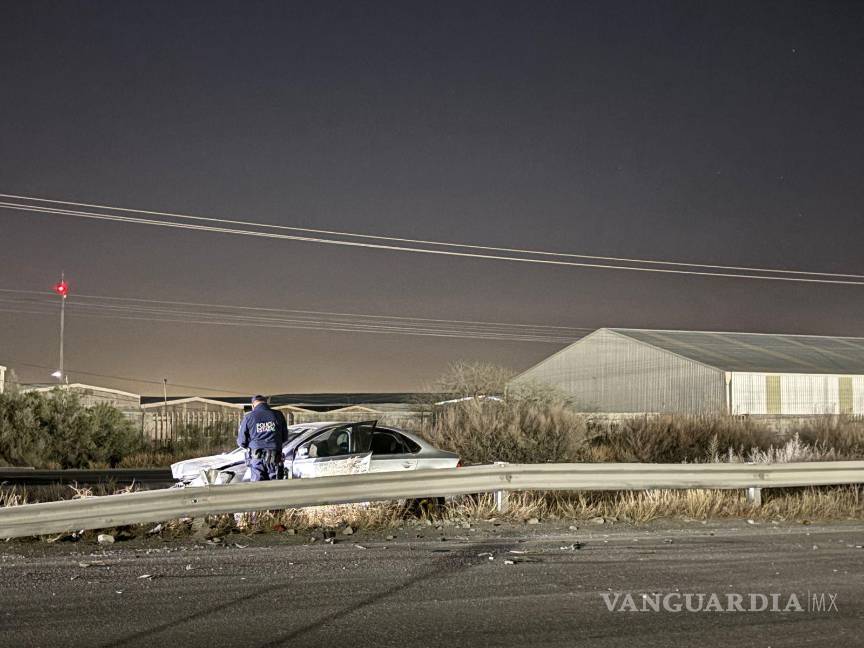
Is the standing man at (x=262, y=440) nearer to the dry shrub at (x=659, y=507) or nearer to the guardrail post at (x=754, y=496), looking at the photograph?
the dry shrub at (x=659, y=507)

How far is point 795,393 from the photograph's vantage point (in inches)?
2007

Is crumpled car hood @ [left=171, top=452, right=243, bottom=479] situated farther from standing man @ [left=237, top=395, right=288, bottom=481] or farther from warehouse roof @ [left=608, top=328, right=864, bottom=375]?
warehouse roof @ [left=608, top=328, right=864, bottom=375]

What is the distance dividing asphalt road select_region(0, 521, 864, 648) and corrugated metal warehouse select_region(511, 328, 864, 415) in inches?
1488

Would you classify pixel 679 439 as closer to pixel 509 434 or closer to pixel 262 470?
pixel 509 434

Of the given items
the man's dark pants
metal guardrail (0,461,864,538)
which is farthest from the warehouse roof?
the man's dark pants

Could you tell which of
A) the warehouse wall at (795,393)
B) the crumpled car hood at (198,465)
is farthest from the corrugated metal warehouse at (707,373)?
the crumpled car hood at (198,465)

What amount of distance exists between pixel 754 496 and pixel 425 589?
7246 mm

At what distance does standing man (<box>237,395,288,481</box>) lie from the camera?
42.1 feet

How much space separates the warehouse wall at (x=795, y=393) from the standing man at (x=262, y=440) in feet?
128

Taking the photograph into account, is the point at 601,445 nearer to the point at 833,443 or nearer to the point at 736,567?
the point at 833,443

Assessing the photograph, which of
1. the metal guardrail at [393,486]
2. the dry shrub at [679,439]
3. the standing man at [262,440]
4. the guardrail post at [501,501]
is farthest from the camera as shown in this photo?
the dry shrub at [679,439]

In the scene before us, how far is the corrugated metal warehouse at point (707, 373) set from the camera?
4988 centimetres

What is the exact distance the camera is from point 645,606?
7.39 m

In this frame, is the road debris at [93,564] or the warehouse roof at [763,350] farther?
the warehouse roof at [763,350]
